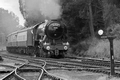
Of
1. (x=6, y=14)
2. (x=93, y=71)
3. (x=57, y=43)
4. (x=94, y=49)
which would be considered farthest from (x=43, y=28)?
(x=6, y=14)

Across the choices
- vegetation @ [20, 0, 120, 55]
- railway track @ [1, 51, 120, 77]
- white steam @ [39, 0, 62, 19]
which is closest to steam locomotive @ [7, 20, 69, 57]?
white steam @ [39, 0, 62, 19]

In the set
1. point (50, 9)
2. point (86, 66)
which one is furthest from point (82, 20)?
point (86, 66)

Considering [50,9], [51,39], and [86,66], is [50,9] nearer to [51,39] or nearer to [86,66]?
[51,39]

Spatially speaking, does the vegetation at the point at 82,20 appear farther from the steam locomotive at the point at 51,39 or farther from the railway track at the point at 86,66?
the railway track at the point at 86,66

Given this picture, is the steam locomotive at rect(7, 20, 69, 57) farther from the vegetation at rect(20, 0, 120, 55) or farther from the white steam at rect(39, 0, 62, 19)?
the vegetation at rect(20, 0, 120, 55)

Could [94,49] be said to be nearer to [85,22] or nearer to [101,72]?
[85,22]

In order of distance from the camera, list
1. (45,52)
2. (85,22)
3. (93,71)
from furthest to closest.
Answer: (85,22), (45,52), (93,71)

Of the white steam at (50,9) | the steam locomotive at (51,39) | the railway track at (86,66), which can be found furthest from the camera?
the white steam at (50,9)

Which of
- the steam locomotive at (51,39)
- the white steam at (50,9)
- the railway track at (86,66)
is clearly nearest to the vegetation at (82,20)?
the white steam at (50,9)

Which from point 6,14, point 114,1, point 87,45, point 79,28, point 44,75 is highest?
point 6,14

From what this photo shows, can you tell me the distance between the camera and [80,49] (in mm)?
22172

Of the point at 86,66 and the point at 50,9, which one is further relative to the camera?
the point at 50,9

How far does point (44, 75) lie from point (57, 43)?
367 inches

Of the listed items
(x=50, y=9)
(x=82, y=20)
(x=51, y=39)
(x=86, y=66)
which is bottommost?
(x=86, y=66)
